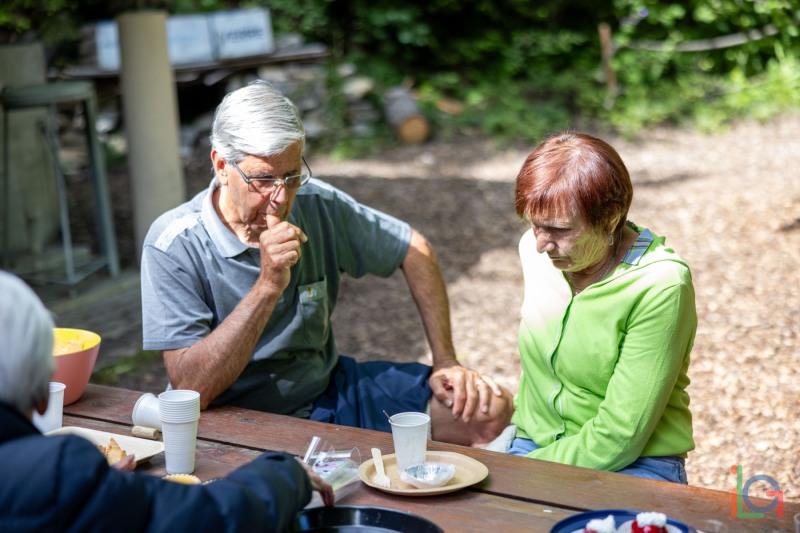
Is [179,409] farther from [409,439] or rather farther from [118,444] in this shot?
[409,439]

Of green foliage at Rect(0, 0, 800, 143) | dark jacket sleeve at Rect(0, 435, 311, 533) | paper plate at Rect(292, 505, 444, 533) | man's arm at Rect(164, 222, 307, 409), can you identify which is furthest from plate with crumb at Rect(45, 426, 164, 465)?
green foliage at Rect(0, 0, 800, 143)

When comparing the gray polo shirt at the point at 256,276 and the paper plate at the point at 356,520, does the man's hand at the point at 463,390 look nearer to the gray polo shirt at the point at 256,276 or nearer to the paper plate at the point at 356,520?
the gray polo shirt at the point at 256,276

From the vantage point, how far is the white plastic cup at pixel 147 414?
7.73 feet

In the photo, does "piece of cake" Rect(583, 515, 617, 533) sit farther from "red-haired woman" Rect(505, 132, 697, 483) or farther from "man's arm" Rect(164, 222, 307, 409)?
"man's arm" Rect(164, 222, 307, 409)

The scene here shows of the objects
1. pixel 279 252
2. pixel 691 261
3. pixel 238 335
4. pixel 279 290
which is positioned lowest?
pixel 691 261

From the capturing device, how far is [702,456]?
3799mm

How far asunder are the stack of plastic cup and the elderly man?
424mm

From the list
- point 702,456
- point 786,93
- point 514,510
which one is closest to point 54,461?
point 514,510

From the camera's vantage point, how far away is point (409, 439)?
6.77 feet

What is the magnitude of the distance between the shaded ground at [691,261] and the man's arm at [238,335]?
1925mm

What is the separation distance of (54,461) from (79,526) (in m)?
0.11

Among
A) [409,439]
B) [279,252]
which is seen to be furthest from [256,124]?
[409,439]

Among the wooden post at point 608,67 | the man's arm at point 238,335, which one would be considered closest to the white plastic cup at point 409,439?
the man's arm at point 238,335

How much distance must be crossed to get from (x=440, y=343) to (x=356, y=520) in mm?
1241
